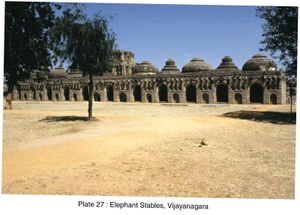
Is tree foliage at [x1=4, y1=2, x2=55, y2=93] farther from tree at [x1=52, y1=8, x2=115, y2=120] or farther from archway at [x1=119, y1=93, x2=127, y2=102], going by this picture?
archway at [x1=119, y1=93, x2=127, y2=102]

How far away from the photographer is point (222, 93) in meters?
51.3

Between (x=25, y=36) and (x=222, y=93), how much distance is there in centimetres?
4107

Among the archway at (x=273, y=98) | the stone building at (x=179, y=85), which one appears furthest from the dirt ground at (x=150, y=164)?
the archway at (x=273, y=98)

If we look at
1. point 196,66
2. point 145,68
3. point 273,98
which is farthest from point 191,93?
point 273,98

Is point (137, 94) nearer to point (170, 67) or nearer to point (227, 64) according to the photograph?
point (170, 67)

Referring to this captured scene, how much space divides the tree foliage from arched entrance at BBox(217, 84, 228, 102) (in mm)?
38580

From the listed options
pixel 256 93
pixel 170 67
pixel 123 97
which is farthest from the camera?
pixel 170 67

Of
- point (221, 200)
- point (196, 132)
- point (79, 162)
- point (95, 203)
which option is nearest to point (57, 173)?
point (79, 162)

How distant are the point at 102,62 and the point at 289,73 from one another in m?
14.0

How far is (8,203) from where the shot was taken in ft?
22.3

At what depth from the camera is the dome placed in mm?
48609

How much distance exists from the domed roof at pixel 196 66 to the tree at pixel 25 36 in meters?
40.7

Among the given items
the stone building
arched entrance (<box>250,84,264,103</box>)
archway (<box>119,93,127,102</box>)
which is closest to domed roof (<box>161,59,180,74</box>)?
the stone building

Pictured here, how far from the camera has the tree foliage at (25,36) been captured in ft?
42.3
